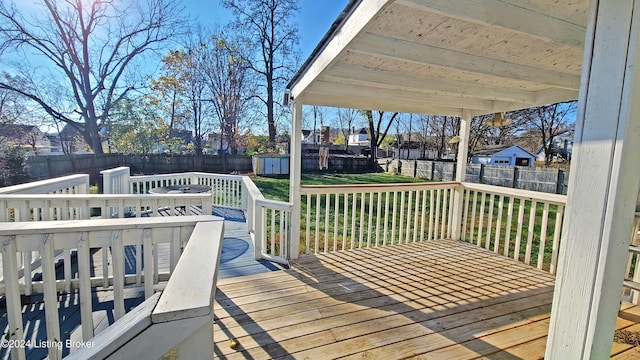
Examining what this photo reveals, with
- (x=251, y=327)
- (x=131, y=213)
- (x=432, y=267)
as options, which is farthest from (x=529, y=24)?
(x=131, y=213)

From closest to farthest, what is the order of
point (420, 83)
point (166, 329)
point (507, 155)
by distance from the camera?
1. point (166, 329)
2. point (420, 83)
3. point (507, 155)

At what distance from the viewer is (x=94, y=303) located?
87.5 inches

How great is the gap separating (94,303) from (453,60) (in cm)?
345

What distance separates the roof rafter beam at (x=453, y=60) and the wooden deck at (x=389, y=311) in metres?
1.95

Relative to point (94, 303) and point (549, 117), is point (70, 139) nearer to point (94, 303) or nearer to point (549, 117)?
point (94, 303)

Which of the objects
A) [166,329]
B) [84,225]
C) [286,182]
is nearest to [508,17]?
[166,329]

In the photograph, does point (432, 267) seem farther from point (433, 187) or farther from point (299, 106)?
point (299, 106)

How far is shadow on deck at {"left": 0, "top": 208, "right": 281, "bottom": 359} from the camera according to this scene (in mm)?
1819

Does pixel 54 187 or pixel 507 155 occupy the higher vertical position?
pixel 507 155

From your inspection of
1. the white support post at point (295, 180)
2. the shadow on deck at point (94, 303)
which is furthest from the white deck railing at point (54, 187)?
the white support post at point (295, 180)

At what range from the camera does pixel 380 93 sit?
3.12 meters

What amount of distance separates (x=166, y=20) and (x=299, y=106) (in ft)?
43.8

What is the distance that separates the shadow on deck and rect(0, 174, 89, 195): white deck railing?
31.2 inches

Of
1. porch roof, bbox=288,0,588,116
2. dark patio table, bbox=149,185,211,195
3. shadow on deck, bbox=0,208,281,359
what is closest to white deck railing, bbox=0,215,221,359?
shadow on deck, bbox=0,208,281,359
